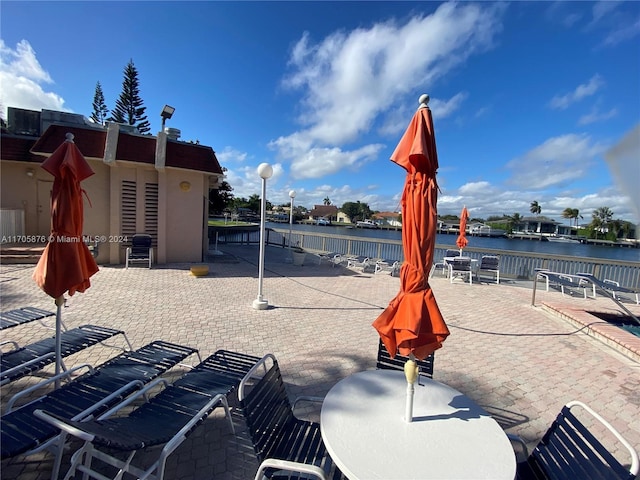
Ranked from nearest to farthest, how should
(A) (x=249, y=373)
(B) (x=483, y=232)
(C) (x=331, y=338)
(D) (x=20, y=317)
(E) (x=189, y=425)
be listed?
(E) (x=189, y=425)
(A) (x=249, y=373)
(D) (x=20, y=317)
(C) (x=331, y=338)
(B) (x=483, y=232)

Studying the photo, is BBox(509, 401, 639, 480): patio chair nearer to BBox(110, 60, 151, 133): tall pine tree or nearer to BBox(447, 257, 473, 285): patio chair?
BBox(447, 257, 473, 285): patio chair

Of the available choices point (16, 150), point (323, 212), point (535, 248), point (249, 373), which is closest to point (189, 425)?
point (249, 373)

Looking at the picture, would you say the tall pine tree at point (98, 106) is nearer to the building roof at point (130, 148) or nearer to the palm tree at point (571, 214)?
the building roof at point (130, 148)

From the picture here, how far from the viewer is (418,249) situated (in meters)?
1.97

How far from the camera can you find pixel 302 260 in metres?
11.4

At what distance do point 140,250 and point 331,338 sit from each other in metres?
7.72

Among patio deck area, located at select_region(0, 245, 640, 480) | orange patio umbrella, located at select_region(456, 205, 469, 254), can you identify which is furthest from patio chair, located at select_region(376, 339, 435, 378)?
orange patio umbrella, located at select_region(456, 205, 469, 254)

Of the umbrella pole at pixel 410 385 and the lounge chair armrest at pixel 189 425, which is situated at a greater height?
the umbrella pole at pixel 410 385

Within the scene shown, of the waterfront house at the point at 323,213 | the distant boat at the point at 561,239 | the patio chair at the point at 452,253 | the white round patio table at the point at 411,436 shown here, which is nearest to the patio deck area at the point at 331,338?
the white round patio table at the point at 411,436

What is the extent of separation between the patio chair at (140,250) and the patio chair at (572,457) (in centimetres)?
1015

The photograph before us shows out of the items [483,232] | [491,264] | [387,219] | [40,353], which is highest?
[387,219]

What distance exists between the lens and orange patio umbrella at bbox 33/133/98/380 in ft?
9.27

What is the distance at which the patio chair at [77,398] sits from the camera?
1.91 meters

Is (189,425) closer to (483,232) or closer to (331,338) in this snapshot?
(331,338)
